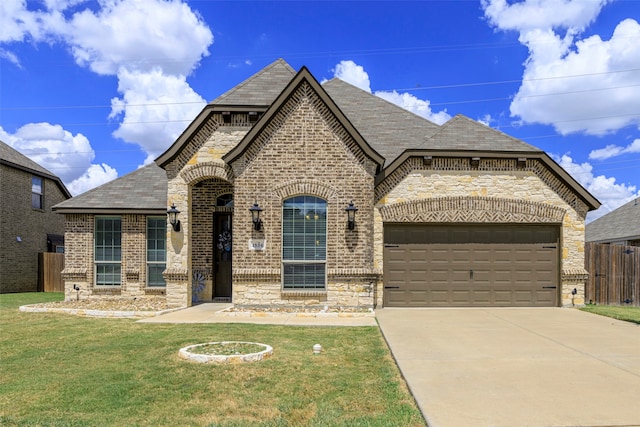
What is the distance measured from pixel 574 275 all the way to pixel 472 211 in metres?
3.61

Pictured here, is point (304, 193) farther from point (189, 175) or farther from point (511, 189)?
point (511, 189)

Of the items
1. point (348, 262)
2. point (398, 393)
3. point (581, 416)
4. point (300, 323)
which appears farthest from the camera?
point (348, 262)

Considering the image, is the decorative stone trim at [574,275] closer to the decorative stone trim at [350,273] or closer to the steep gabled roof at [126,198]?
the decorative stone trim at [350,273]

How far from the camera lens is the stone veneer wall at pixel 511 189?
1332 cm

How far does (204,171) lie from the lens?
43.7 ft

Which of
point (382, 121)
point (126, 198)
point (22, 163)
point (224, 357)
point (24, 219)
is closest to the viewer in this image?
point (224, 357)

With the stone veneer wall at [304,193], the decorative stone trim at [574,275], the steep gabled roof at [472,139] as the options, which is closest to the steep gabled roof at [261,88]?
the stone veneer wall at [304,193]

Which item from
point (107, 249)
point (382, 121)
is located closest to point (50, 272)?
point (107, 249)

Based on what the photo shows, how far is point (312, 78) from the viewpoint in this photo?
1235cm

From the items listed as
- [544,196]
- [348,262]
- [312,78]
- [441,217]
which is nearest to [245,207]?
[348,262]

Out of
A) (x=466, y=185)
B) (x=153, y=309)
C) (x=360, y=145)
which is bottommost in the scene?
(x=153, y=309)

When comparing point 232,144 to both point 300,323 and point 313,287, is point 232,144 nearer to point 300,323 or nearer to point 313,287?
point 313,287

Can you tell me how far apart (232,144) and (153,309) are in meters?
5.22

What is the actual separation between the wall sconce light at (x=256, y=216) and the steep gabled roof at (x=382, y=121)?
441cm
